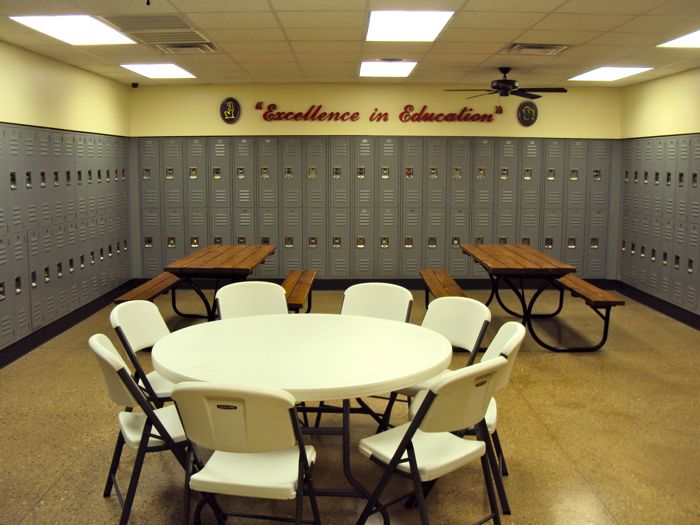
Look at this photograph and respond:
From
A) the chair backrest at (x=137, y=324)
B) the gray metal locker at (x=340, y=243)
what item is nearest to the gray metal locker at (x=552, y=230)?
the gray metal locker at (x=340, y=243)

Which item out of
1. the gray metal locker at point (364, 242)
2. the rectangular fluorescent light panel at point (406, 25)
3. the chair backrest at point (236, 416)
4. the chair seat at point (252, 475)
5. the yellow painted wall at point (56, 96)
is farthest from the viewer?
the gray metal locker at point (364, 242)

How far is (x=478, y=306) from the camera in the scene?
12.0 ft

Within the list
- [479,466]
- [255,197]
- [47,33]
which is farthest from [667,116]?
[47,33]

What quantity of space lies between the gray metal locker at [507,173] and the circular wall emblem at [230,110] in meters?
3.60

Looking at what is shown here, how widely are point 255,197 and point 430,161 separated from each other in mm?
2465

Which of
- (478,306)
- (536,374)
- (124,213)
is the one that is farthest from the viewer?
(124,213)

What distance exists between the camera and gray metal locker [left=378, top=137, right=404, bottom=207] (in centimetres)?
909

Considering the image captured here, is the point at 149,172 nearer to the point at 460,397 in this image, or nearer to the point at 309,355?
the point at 309,355

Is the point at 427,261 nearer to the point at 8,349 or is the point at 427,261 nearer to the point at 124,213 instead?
the point at 124,213

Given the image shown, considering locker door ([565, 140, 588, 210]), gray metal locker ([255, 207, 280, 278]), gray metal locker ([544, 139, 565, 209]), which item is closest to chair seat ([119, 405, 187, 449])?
→ gray metal locker ([255, 207, 280, 278])

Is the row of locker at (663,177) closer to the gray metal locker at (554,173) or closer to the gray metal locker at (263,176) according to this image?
the gray metal locker at (554,173)

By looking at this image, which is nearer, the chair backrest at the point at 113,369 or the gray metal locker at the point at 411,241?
the chair backrest at the point at 113,369

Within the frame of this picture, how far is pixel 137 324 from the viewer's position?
3.64 m

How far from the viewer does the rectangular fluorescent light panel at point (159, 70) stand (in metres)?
7.32
